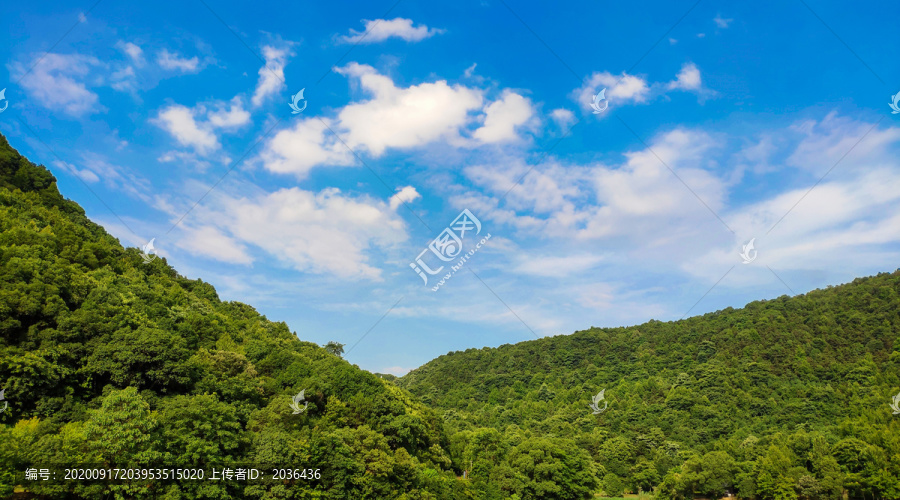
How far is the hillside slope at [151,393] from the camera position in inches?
1022

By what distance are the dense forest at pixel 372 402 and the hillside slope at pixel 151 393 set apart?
0.13 metres

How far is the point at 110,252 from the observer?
2149 inches

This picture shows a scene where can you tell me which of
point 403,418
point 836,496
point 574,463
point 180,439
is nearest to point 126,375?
point 180,439

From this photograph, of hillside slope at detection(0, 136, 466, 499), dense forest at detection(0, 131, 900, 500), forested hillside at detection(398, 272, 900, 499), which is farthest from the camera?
forested hillside at detection(398, 272, 900, 499)

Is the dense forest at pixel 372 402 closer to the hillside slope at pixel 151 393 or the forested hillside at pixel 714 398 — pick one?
the hillside slope at pixel 151 393

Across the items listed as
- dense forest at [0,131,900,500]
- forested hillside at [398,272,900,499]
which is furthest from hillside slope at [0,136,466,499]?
forested hillside at [398,272,900,499]

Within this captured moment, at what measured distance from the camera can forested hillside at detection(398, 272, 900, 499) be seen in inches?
2501

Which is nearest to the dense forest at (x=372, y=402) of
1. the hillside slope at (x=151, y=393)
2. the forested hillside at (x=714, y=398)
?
the hillside slope at (x=151, y=393)

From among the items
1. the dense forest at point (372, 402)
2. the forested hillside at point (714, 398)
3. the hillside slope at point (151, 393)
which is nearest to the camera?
the hillside slope at point (151, 393)

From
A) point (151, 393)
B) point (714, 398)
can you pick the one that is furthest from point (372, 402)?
point (714, 398)

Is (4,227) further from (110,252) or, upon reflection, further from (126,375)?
(126,375)

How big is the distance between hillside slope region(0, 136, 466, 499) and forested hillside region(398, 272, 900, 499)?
68.5ft

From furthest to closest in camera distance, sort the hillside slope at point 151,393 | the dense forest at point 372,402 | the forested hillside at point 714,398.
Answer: the forested hillside at point 714,398 → the dense forest at point 372,402 → the hillside slope at point 151,393

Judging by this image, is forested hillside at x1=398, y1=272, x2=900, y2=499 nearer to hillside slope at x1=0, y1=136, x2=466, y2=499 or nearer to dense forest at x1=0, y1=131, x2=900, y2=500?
dense forest at x1=0, y1=131, x2=900, y2=500
